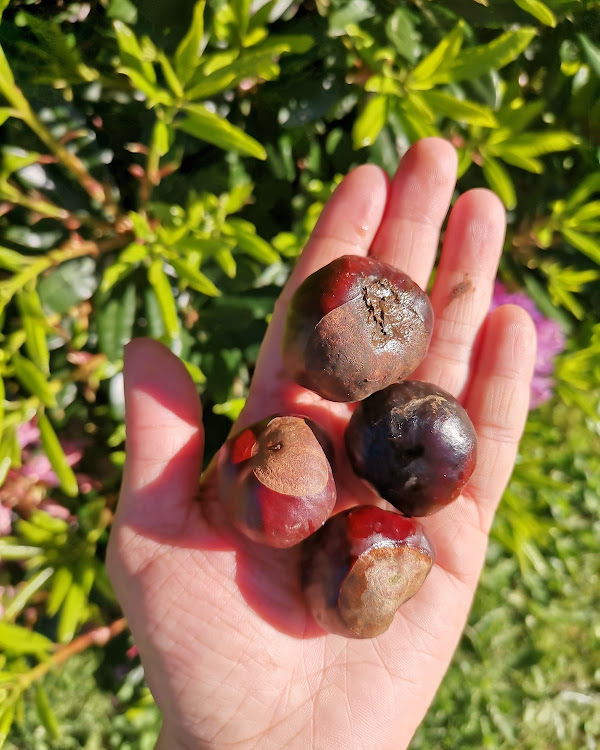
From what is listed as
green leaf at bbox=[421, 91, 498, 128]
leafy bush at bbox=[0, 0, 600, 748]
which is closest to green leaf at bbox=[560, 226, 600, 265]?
leafy bush at bbox=[0, 0, 600, 748]

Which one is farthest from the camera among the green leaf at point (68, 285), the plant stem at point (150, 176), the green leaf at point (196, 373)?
the green leaf at point (196, 373)

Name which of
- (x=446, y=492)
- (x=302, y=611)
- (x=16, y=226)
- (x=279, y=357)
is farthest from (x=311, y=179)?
(x=302, y=611)

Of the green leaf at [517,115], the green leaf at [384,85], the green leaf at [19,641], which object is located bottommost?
the green leaf at [19,641]

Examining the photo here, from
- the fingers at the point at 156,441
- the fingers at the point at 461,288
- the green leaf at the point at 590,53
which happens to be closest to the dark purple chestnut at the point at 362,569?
the fingers at the point at 156,441

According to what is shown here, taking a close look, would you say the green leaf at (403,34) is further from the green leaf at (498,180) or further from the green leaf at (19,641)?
the green leaf at (19,641)

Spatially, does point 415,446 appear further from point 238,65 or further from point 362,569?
point 238,65
